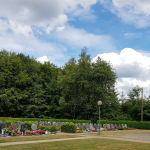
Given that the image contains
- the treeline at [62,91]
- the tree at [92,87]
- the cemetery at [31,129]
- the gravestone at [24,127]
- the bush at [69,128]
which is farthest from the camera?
the treeline at [62,91]

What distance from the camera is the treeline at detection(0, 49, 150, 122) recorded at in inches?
1453

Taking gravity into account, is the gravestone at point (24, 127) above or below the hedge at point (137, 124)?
above

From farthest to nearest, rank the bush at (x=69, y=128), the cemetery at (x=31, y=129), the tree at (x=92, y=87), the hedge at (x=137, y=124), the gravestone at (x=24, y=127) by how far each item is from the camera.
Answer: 1. the tree at (x=92, y=87)
2. the hedge at (x=137, y=124)
3. the bush at (x=69, y=128)
4. the gravestone at (x=24, y=127)
5. the cemetery at (x=31, y=129)

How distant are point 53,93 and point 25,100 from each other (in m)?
6.89

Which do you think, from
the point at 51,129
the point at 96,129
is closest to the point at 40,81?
the point at 96,129

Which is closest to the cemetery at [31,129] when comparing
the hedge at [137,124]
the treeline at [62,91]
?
the hedge at [137,124]

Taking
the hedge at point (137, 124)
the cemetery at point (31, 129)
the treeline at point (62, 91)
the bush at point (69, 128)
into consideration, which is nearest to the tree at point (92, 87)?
the treeline at point (62, 91)

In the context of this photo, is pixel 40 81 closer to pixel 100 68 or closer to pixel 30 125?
pixel 100 68

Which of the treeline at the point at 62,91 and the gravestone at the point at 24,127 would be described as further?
the treeline at the point at 62,91

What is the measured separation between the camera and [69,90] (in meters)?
41.3

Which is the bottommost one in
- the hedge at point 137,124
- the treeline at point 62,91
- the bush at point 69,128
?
the hedge at point 137,124

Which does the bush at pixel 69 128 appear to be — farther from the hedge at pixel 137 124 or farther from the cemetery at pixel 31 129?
the hedge at pixel 137 124

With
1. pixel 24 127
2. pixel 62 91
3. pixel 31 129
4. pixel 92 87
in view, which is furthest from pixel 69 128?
pixel 62 91

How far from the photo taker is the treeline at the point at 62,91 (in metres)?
36.9
